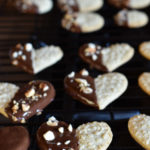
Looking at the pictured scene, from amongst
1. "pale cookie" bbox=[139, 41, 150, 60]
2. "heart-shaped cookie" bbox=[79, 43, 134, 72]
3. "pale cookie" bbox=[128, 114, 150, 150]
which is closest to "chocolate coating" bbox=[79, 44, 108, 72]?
"heart-shaped cookie" bbox=[79, 43, 134, 72]

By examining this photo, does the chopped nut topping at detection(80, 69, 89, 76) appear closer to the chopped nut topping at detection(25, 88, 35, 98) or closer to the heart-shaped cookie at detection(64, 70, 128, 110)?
the heart-shaped cookie at detection(64, 70, 128, 110)

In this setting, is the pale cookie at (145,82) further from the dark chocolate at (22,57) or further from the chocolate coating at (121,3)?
the chocolate coating at (121,3)

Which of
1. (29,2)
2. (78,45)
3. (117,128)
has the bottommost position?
(117,128)

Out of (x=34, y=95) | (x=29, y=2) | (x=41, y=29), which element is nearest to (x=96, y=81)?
(x=34, y=95)

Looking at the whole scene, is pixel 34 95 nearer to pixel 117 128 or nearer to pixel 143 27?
pixel 117 128

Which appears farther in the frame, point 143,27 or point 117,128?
point 143,27

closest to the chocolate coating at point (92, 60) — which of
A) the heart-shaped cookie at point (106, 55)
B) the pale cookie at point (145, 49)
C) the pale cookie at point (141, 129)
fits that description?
the heart-shaped cookie at point (106, 55)
